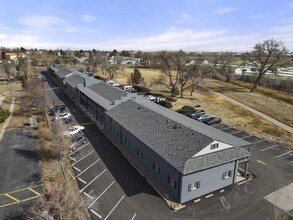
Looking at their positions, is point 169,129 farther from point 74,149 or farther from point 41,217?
point 41,217

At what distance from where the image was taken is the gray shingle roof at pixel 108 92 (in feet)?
161

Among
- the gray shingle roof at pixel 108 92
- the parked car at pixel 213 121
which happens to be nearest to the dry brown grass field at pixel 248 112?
the parked car at pixel 213 121

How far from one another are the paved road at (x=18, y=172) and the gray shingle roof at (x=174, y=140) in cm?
1394

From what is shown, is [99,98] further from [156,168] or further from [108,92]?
[156,168]

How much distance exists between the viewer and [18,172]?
30.0 m

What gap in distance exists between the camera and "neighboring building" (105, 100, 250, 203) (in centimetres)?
2481


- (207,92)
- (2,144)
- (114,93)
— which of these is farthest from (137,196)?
(207,92)

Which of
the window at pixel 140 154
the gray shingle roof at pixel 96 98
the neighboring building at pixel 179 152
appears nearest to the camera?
the neighboring building at pixel 179 152

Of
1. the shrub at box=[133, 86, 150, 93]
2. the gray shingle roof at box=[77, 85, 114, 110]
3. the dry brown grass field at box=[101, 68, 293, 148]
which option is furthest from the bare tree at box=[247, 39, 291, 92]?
the gray shingle roof at box=[77, 85, 114, 110]

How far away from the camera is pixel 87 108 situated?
56000mm

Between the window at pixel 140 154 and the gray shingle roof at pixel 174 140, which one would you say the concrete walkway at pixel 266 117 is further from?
the window at pixel 140 154

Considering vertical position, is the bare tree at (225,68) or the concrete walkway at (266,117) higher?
the bare tree at (225,68)

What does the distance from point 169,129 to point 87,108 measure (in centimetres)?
3048

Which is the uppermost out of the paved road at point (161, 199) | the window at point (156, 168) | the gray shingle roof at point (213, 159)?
the gray shingle roof at point (213, 159)
